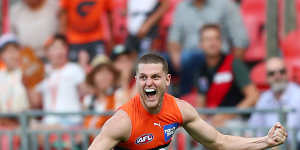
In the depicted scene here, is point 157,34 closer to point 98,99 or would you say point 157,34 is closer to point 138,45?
point 138,45

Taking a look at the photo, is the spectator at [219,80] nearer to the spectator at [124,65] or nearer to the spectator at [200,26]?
the spectator at [200,26]

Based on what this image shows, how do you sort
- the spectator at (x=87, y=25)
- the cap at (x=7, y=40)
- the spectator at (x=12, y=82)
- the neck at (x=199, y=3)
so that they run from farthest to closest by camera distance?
the cap at (x=7, y=40), the spectator at (x=87, y=25), the spectator at (x=12, y=82), the neck at (x=199, y=3)

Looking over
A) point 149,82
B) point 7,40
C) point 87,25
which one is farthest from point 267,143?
Result: point 7,40

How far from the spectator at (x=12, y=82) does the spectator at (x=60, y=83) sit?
0.81 feet

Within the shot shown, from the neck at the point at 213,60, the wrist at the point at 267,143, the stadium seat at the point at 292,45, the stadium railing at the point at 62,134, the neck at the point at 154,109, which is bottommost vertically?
the stadium railing at the point at 62,134

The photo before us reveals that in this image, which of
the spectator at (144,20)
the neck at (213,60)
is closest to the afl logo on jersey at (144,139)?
the neck at (213,60)

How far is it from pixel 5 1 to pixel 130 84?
3237mm

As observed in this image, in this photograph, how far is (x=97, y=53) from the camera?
1006 cm

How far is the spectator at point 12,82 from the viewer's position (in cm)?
1002

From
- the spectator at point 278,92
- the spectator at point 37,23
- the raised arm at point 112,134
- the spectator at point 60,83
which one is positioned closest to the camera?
the raised arm at point 112,134

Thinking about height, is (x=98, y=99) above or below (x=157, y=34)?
below

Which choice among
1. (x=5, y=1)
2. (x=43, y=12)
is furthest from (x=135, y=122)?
(x=5, y=1)

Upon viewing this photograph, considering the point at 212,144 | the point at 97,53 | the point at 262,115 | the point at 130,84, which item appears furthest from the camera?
the point at 97,53

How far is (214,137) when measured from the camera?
6.04 metres
